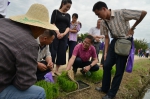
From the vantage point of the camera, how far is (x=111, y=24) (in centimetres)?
279

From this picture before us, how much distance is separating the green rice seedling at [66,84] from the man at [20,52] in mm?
1201

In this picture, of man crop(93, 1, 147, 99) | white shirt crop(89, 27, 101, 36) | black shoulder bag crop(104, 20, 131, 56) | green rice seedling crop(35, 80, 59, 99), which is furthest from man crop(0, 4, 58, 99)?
white shirt crop(89, 27, 101, 36)

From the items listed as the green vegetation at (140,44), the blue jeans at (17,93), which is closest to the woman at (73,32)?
the blue jeans at (17,93)

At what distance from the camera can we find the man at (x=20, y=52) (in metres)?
1.34

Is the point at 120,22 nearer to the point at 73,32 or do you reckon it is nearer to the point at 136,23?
the point at 136,23

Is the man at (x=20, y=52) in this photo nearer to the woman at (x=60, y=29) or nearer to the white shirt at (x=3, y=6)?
the white shirt at (x=3, y=6)

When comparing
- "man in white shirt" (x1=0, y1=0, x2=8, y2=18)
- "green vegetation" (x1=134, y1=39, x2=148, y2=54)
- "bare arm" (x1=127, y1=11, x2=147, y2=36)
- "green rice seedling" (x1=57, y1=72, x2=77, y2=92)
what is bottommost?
"green vegetation" (x1=134, y1=39, x2=148, y2=54)

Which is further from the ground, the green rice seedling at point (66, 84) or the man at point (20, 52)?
the man at point (20, 52)

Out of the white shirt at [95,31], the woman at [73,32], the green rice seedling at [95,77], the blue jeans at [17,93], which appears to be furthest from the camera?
the white shirt at [95,31]

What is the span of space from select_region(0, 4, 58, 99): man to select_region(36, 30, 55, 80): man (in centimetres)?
94

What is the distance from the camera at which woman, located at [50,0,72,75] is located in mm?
3641

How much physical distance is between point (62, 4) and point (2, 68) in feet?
8.53

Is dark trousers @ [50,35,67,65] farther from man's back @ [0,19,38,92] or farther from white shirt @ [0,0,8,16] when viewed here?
man's back @ [0,19,38,92]

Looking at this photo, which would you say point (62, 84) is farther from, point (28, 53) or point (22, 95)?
point (28, 53)
